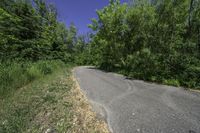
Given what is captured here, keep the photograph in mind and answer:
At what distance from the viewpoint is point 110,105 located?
13.9ft

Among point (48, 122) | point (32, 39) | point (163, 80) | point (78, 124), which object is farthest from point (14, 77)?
point (163, 80)

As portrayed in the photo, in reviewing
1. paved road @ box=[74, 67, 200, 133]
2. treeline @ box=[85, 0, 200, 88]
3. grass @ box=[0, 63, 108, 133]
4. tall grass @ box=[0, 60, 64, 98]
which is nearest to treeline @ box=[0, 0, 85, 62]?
tall grass @ box=[0, 60, 64, 98]

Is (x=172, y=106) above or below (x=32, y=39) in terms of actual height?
below

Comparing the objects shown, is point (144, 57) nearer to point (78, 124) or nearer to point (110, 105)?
point (110, 105)

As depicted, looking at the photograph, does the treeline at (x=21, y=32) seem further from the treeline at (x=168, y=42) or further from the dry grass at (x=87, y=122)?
the treeline at (x=168, y=42)

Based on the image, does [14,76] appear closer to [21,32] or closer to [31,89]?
[31,89]

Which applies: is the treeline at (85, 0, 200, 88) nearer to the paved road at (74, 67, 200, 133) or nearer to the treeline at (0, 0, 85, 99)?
the paved road at (74, 67, 200, 133)

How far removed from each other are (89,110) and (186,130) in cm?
247

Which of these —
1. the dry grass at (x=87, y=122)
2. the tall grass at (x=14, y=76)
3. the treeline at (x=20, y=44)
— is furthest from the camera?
the treeline at (x=20, y=44)

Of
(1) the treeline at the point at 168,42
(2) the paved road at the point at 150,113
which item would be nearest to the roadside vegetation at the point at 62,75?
(1) the treeline at the point at 168,42

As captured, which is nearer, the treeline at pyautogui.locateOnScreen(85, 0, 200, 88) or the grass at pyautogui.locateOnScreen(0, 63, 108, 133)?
the grass at pyautogui.locateOnScreen(0, 63, 108, 133)

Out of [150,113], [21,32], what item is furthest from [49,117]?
[21,32]

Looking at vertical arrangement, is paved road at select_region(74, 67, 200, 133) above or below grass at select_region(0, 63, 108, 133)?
below

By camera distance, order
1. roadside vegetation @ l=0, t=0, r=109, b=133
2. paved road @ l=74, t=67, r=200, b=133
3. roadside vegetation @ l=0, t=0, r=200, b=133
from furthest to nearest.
Answer: roadside vegetation @ l=0, t=0, r=200, b=133 → roadside vegetation @ l=0, t=0, r=109, b=133 → paved road @ l=74, t=67, r=200, b=133
